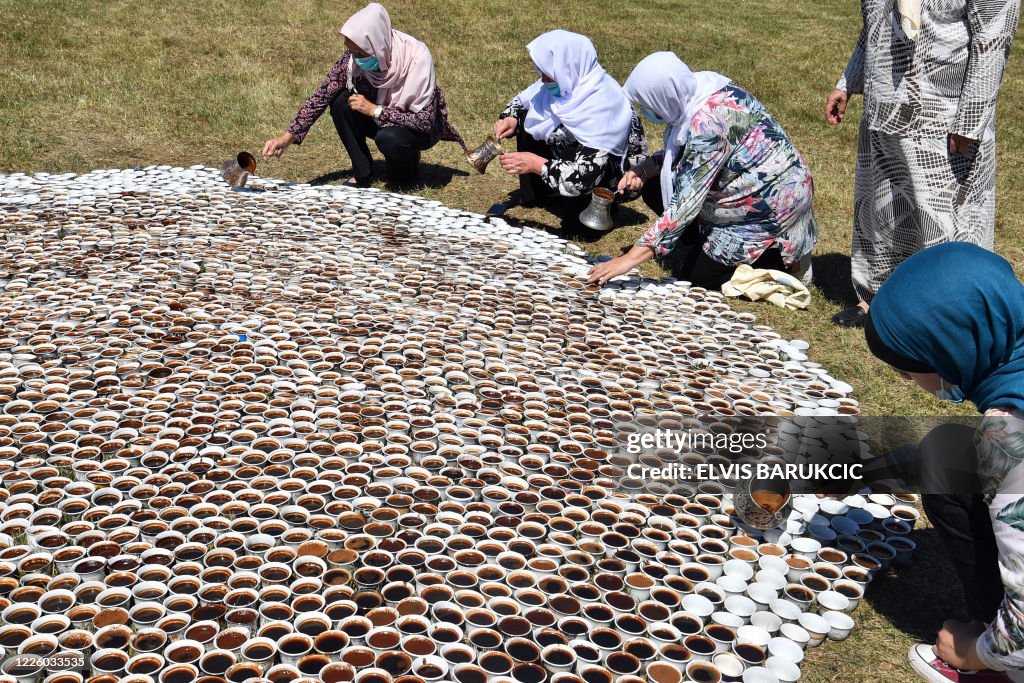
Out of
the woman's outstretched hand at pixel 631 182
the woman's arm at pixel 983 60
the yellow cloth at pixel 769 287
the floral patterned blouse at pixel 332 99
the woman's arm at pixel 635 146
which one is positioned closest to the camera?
the woman's arm at pixel 983 60

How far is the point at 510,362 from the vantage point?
421 cm

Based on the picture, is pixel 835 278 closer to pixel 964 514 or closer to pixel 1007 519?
pixel 964 514

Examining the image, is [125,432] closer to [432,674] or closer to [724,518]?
[432,674]

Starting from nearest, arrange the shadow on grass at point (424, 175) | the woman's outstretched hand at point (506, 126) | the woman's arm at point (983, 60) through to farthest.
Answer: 1. the woman's arm at point (983, 60)
2. the woman's outstretched hand at point (506, 126)
3. the shadow on grass at point (424, 175)

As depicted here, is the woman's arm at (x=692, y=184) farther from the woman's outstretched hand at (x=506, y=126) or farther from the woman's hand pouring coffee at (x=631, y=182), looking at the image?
the woman's outstretched hand at (x=506, y=126)

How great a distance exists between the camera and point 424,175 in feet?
24.5

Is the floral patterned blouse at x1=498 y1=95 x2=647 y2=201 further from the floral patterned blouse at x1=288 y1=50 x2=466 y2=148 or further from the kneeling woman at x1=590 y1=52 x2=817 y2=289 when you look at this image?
the floral patterned blouse at x1=288 y1=50 x2=466 y2=148

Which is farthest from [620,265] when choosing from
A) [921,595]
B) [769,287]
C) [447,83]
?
[447,83]

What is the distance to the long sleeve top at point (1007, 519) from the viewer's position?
2025 millimetres

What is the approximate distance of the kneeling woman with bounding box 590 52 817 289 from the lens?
16.0ft

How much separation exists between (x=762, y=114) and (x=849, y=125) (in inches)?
193

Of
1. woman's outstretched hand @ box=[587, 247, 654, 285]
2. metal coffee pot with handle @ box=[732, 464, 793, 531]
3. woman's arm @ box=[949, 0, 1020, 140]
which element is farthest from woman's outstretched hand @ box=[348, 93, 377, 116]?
metal coffee pot with handle @ box=[732, 464, 793, 531]

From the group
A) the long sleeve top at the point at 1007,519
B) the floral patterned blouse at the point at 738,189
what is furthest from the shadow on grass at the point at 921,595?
the floral patterned blouse at the point at 738,189

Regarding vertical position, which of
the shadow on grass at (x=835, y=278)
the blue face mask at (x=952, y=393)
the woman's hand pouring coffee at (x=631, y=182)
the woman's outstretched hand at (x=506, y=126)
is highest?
the blue face mask at (x=952, y=393)
